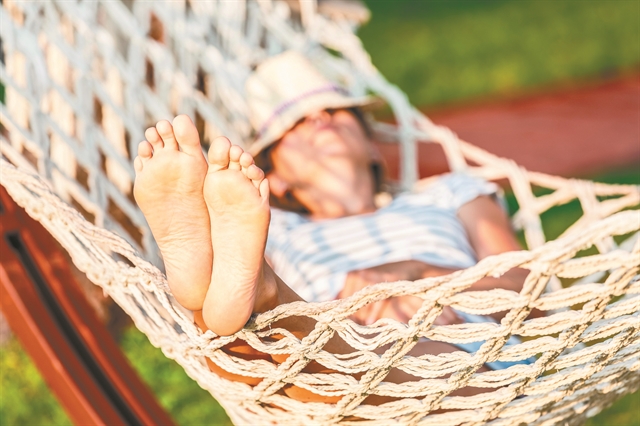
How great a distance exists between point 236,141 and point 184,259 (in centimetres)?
96

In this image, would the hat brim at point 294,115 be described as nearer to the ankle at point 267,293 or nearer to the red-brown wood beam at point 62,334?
the red-brown wood beam at point 62,334

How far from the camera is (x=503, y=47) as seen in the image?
5.35 meters

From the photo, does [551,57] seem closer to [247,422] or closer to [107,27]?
[107,27]

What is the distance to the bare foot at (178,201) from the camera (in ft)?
3.04

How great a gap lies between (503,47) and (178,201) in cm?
479

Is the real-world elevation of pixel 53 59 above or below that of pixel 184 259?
above

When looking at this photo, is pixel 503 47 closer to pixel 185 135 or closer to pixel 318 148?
pixel 318 148

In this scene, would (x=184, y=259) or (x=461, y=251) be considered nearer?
(x=184, y=259)

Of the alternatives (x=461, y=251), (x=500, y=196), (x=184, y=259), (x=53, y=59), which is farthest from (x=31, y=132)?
(x=500, y=196)

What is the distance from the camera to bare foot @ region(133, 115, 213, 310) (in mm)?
926

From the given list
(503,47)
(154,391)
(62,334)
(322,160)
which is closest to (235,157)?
(62,334)

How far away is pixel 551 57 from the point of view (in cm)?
502

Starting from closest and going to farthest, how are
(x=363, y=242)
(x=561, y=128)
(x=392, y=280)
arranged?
(x=392, y=280)
(x=363, y=242)
(x=561, y=128)

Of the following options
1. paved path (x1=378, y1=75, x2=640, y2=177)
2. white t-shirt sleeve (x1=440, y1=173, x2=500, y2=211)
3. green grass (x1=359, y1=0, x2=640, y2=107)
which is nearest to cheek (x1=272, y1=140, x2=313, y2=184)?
Answer: white t-shirt sleeve (x1=440, y1=173, x2=500, y2=211)
